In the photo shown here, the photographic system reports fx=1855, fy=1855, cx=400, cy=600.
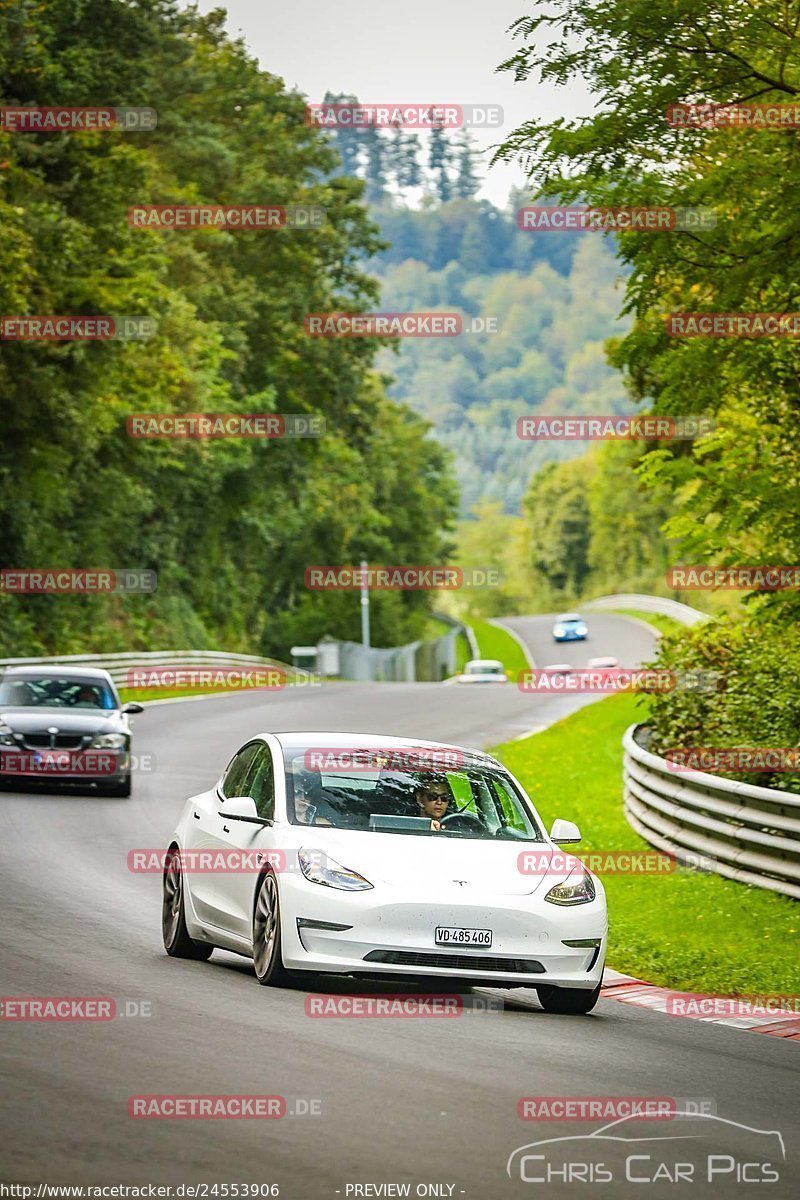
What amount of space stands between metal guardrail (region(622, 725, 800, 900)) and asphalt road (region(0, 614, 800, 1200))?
4067mm

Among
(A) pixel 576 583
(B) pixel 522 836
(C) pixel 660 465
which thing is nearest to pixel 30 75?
(C) pixel 660 465

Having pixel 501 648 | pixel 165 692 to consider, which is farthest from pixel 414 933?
pixel 501 648

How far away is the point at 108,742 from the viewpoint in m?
24.3

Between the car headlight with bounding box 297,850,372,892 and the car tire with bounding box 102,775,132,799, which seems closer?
the car headlight with bounding box 297,850,372,892

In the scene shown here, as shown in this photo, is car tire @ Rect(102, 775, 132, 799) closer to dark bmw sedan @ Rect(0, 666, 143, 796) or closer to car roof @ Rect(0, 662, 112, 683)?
dark bmw sedan @ Rect(0, 666, 143, 796)

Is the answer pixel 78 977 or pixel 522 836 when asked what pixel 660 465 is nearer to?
pixel 522 836

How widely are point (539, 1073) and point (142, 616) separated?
56929 millimetres

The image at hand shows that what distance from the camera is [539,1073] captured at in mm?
8406

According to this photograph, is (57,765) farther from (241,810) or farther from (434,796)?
(434,796)

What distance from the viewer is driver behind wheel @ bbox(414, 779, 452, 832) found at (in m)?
11.3

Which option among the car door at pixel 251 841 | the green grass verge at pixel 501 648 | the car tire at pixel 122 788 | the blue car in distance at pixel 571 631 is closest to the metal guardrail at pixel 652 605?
the blue car in distance at pixel 571 631

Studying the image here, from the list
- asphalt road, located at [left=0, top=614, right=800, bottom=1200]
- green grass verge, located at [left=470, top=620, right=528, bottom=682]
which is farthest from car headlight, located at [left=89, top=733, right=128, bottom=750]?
green grass verge, located at [left=470, top=620, right=528, bottom=682]

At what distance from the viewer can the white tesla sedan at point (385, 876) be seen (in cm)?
1025

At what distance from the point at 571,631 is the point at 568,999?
312 ft
